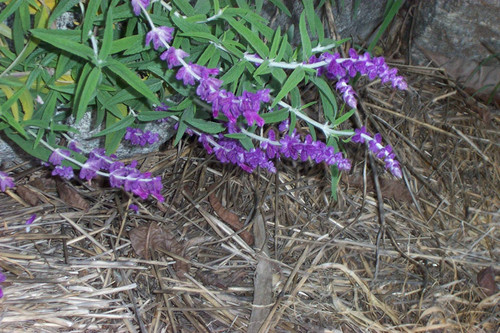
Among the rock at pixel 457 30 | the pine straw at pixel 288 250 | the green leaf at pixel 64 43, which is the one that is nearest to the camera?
the green leaf at pixel 64 43

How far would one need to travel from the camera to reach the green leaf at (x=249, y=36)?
1.40 meters

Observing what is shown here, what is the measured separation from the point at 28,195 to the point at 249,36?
1148 mm

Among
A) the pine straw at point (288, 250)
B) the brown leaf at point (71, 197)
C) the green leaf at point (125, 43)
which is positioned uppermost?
the green leaf at point (125, 43)

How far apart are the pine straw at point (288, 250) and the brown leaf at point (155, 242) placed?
3 cm

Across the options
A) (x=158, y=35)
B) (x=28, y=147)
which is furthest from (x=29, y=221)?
(x=158, y=35)

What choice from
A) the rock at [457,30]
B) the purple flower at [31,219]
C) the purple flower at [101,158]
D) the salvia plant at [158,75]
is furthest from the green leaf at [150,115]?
the rock at [457,30]

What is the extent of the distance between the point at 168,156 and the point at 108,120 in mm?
528

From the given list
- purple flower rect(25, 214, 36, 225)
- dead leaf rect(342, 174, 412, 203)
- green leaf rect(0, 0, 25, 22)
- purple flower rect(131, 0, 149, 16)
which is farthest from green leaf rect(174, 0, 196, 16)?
dead leaf rect(342, 174, 412, 203)

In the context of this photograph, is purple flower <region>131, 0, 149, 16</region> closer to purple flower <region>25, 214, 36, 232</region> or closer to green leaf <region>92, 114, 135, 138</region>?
green leaf <region>92, 114, 135, 138</region>

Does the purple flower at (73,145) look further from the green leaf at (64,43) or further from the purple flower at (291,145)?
the purple flower at (291,145)

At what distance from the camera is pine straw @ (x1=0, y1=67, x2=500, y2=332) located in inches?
69.6

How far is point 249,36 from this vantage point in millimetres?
1416

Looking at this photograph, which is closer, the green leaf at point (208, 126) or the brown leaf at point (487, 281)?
the green leaf at point (208, 126)

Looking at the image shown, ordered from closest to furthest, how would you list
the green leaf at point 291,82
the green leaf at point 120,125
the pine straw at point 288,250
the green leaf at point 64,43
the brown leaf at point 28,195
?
the green leaf at point 64,43 → the green leaf at point 291,82 → the green leaf at point 120,125 → the pine straw at point 288,250 → the brown leaf at point 28,195
